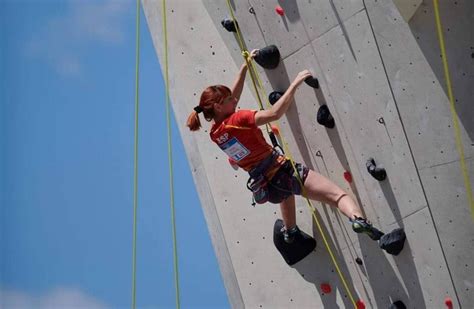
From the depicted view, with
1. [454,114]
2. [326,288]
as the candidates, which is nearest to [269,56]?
[454,114]

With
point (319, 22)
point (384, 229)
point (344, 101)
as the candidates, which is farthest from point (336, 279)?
point (319, 22)

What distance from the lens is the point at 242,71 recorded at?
523 centimetres

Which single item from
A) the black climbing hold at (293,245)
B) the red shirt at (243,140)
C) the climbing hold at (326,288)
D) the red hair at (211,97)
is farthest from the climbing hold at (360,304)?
the red hair at (211,97)

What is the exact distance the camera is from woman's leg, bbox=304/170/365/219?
503 centimetres

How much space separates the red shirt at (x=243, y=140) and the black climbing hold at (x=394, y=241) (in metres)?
0.59

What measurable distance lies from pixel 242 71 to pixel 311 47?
37cm

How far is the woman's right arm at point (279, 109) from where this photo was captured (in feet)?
15.7

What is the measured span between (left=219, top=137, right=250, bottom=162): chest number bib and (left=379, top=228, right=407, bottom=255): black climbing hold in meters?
0.73

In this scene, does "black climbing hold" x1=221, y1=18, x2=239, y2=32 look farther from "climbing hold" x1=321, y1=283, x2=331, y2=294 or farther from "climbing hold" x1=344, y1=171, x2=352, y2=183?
"climbing hold" x1=321, y1=283, x2=331, y2=294

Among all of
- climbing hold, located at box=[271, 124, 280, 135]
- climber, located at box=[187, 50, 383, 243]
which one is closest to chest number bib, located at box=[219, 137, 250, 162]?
climber, located at box=[187, 50, 383, 243]

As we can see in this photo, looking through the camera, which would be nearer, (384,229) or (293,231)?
(384,229)

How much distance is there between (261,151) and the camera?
5.06m

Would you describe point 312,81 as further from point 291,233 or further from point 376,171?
point 291,233

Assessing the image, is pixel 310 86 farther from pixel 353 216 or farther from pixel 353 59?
pixel 353 216
